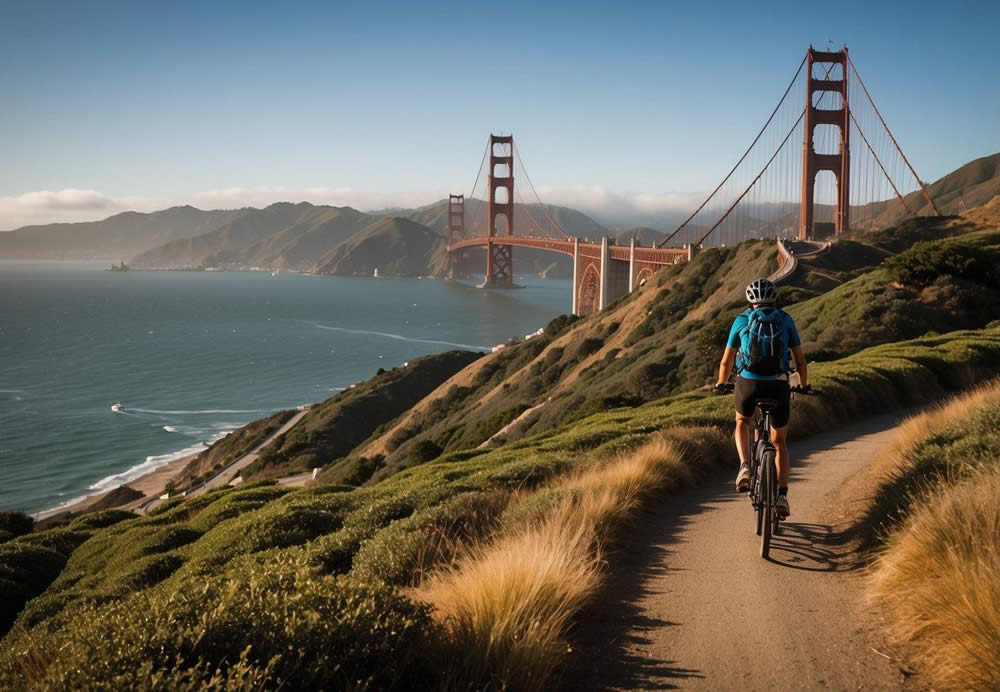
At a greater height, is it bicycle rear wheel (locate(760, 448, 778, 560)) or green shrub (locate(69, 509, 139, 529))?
bicycle rear wheel (locate(760, 448, 778, 560))

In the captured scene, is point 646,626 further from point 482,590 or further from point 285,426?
point 285,426

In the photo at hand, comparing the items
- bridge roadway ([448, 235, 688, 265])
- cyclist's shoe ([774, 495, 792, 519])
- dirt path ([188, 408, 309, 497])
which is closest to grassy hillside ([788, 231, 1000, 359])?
cyclist's shoe ([774, 495, 792, 519])

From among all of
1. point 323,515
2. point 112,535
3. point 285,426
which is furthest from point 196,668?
point 285,426

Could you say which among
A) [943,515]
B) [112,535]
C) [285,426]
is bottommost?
[285,426]

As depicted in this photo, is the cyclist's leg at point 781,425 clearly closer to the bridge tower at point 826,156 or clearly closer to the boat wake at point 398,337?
the bridge tower at point 826,156

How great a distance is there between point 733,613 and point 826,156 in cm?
5512

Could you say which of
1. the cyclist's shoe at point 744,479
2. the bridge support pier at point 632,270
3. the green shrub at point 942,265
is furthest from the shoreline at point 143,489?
the cyclist's shoe at point 744,479

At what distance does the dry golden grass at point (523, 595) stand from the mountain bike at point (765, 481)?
1356 millimetres

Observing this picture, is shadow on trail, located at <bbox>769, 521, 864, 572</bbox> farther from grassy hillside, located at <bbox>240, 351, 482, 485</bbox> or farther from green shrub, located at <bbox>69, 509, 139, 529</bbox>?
grassy hillside, located at <bbox>240, 351, 482, 485</bbox>

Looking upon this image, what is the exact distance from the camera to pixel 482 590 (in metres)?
5.07

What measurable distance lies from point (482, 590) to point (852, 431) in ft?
34.4

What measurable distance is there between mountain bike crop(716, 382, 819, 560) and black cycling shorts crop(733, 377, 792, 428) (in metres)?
0.04

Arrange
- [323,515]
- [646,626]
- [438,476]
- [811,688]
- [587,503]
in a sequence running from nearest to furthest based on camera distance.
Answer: [811,688] → [646,626] → [587,503] → [323,515] → [438,476]

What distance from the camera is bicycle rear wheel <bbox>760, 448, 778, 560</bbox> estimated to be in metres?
6.72
